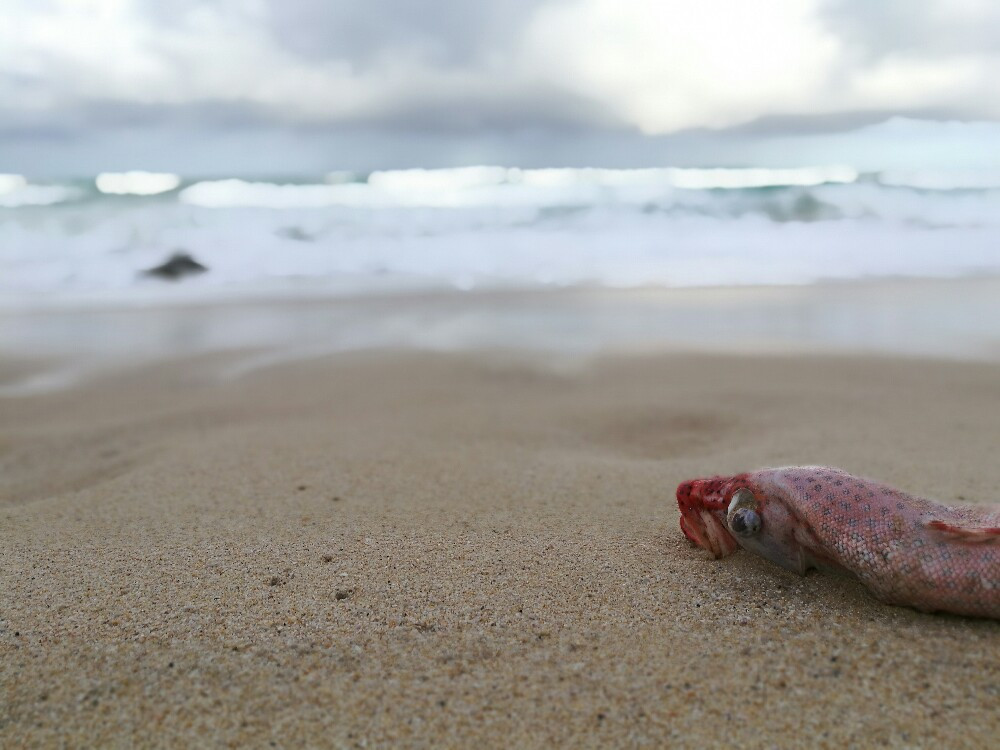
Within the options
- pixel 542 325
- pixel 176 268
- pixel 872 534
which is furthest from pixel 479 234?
pixel 872 534

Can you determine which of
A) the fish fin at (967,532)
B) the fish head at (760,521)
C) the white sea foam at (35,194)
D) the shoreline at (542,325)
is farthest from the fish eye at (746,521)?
the white sea foam at (35,194)

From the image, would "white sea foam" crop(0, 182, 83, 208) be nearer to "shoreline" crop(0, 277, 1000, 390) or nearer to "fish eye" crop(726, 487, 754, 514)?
"shoreline" crop(0, 277, 1000, 390)

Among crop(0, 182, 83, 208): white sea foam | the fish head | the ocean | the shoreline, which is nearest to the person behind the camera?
the fish head

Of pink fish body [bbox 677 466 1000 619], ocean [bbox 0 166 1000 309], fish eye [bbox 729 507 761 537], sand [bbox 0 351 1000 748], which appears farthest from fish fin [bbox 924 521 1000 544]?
ocean [bbox 0 166 1000 309]

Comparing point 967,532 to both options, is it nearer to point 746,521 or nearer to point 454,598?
point 746,521

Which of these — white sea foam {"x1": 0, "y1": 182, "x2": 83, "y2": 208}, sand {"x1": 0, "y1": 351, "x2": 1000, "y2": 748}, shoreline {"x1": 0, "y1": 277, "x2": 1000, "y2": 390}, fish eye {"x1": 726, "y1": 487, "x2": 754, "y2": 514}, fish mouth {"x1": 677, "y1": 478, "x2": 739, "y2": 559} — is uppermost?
white sea foam {"x1": 0, "y1": 182, "x2": 83, "y2": 208}

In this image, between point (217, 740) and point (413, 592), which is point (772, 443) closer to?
point (413, 592)
